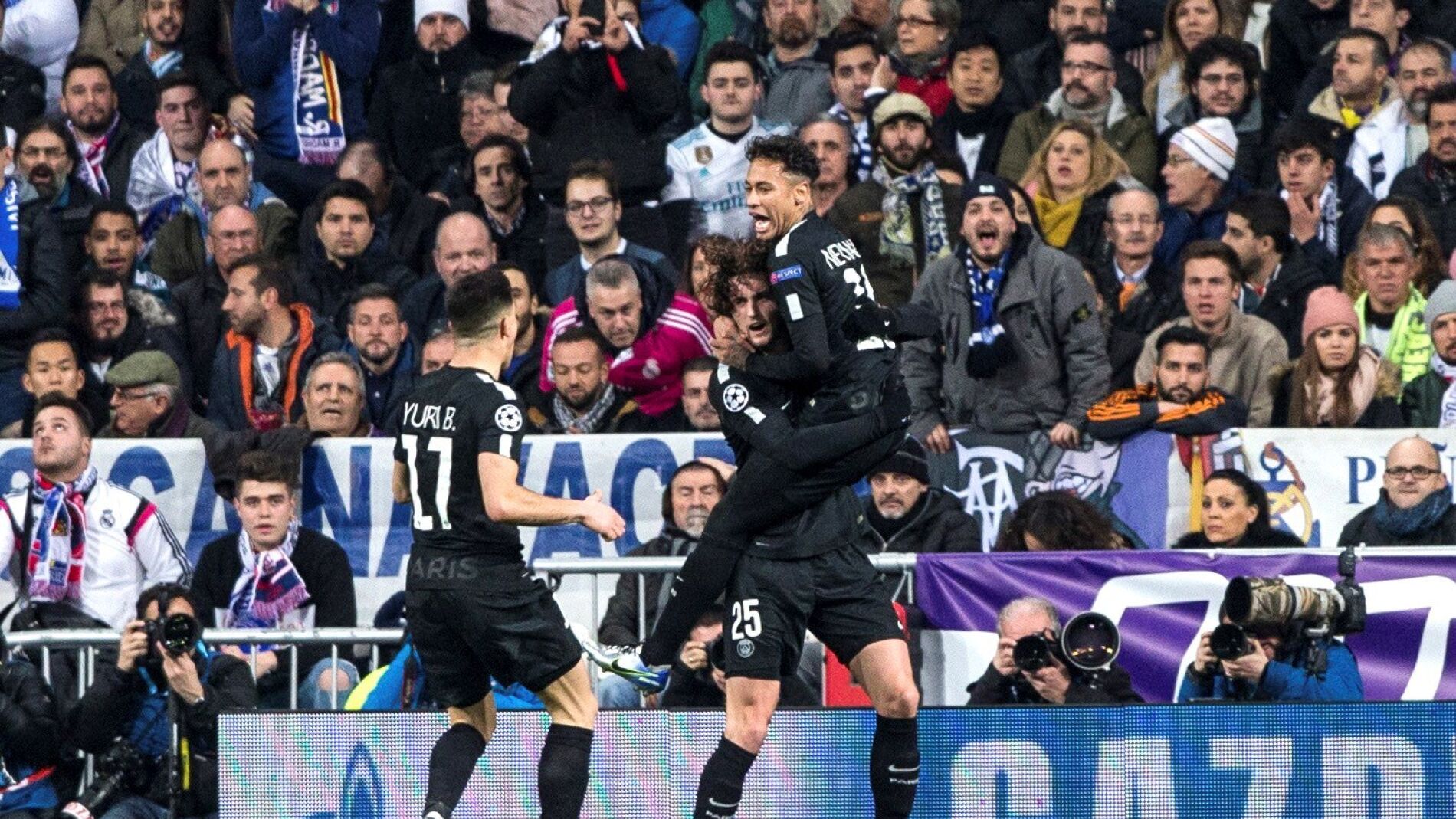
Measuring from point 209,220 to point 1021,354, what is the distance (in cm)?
537

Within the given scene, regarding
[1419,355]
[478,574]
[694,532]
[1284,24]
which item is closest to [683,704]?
[694,532]

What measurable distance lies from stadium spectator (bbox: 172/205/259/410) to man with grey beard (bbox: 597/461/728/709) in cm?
360

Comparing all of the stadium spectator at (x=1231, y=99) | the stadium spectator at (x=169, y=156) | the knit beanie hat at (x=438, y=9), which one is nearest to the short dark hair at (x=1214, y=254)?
the stadium spectator at (x=1231, y=99)

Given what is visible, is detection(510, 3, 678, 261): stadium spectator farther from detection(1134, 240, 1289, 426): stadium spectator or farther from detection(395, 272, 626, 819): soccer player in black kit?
detection(395, 272, 626, 819): soccer player in black kit

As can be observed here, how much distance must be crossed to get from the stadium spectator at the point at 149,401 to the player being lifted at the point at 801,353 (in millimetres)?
5209

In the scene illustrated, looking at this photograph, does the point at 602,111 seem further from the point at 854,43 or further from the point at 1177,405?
the point at 1177,405

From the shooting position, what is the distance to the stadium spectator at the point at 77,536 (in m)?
12.9

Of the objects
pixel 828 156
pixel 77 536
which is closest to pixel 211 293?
pixel 77 536

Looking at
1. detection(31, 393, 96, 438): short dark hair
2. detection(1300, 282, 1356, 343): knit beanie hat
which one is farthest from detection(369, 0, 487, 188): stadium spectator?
detection(1300, 282, 1356, 343): knit beanie hat

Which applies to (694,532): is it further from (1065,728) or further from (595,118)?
(595,118)

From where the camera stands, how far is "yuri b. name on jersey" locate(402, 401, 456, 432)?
9469 mm

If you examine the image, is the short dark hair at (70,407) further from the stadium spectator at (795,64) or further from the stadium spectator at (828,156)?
the stadium spectator at (795,64)

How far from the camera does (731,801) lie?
948 centimetres

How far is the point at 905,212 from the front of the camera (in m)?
14.5
